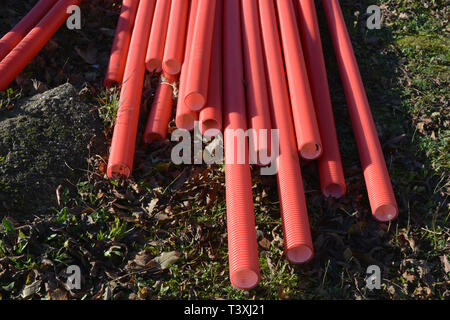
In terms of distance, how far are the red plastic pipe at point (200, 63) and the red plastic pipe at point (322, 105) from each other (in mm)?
1082

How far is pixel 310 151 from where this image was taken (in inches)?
160

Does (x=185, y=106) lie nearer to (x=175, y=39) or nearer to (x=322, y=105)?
(x=175, y=39)

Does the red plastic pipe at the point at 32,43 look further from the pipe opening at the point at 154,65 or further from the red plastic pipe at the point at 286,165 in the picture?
the red plastic pipe at the point at 286,165

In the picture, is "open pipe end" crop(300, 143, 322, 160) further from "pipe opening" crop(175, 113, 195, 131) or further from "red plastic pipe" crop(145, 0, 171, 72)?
"red plastic pipe" crop(145, 0, 171, 72)

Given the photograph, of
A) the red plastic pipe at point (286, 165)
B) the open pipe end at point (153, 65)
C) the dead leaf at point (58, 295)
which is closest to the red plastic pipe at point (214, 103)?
the red plastic pipe at point (286, 165)

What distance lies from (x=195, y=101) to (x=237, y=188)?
3.10ft

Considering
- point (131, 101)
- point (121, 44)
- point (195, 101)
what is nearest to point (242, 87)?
point (195, 101)

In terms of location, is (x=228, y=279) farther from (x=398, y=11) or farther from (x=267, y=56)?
(x=398, y=11)

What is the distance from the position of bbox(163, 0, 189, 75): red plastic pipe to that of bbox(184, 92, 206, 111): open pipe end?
0.70m

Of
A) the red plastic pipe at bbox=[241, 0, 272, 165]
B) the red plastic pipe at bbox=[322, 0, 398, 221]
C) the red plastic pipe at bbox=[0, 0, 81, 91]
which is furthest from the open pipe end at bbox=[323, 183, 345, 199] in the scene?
the red plastic pipe at bbox=[0, 0, 81, 91]

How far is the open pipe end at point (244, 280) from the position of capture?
3328mm

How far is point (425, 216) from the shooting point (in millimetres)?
4016

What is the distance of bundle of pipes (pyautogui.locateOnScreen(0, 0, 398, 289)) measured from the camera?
3656 millimetres

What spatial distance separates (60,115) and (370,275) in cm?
311
